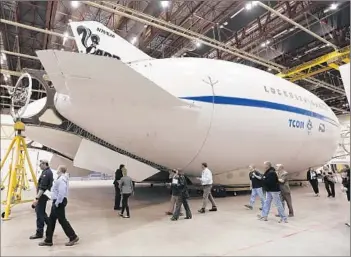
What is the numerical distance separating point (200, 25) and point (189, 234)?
32.9 feet

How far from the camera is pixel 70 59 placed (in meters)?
5.44

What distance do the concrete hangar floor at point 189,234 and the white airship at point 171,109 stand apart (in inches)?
67.4

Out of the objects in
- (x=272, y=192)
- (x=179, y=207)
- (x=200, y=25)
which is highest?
(x=200, y=25)

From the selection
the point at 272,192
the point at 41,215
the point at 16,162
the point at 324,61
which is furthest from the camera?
the point at 324,61

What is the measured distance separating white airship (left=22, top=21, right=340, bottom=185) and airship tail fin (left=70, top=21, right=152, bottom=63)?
0.09 ft

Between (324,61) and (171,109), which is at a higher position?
(324,61)

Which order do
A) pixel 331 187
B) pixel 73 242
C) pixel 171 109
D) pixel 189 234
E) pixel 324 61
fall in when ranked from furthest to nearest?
pixel 324 61 < pixel 331 187 < pixel 171 109 < pixel 189 234 < pixel 73 242

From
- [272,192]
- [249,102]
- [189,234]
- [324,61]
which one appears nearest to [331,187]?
[249,102]

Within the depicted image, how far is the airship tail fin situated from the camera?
750 cm

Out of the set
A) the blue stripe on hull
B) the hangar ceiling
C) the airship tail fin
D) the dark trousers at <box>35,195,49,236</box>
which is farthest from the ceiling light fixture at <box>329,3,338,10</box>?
the dark trousers at <box>35,195,49,236</box>

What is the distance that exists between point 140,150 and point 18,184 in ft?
12.6

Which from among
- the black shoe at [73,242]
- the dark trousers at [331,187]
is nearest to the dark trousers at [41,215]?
the black shoe at [73,242]

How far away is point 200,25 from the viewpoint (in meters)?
12.3

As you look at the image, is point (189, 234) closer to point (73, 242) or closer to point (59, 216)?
point (73, 242)
